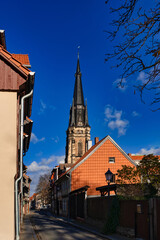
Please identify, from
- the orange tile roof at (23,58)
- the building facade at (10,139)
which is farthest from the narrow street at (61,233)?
the orange tile roof at (23,58)

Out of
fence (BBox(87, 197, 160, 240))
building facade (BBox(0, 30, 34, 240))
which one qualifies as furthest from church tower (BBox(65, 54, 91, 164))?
building facade (BBox(0, 30, 34, 240))

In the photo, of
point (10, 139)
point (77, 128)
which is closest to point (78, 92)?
point (77, 128)

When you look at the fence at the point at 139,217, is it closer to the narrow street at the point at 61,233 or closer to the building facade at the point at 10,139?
the narrow street at the point at 61,233

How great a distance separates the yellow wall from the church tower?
10210 centimetres

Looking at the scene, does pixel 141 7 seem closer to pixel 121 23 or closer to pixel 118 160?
pixel 121 23

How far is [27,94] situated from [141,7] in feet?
24.1

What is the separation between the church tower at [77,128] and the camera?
11619 centimetres

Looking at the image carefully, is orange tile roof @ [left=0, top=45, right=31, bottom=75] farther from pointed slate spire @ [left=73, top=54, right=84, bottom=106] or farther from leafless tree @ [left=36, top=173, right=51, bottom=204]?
pointed slate spire @ [left=73, top=54, right=84, bottom=106]

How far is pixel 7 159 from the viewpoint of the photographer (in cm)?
1079

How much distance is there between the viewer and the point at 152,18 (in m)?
5.83

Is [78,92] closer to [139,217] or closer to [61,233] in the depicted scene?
[61,233]

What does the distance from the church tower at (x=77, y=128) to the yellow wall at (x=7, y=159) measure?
102 metres

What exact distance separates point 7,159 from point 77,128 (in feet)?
368

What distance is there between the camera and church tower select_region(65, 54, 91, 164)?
11619 centimetres
